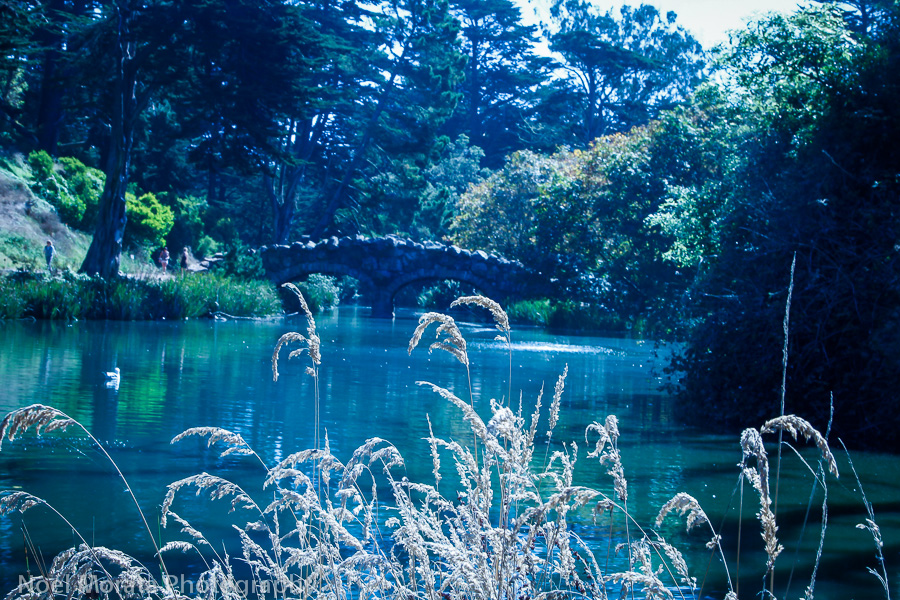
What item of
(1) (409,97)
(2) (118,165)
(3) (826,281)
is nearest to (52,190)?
(2) (118,165)

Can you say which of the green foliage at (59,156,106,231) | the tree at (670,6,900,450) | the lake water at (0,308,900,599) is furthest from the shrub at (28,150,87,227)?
the tree at (670,6,900,450)

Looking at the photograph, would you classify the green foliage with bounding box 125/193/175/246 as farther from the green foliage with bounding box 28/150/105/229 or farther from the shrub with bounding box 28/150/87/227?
the shrub with bounding box 28/150/87/227

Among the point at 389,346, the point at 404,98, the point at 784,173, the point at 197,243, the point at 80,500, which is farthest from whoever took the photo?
the point at 404,98

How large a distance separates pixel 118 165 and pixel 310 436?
64.4 ft

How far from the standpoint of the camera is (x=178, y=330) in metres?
21.4

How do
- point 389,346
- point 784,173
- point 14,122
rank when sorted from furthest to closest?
1. point 14,122
2. point 389,346
3. point 784,173

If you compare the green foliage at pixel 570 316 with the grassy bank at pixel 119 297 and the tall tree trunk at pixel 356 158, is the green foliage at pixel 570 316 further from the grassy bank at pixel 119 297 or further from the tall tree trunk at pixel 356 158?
the tall tree trunk at pixel 356 158

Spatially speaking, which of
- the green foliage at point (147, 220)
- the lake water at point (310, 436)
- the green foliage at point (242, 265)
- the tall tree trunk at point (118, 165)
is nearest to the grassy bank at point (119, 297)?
the tall tree trunk at point (118, 165)

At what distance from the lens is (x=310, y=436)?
8594 mm

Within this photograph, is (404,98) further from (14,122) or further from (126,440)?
(126,440)

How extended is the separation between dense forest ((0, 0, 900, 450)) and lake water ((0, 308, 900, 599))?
1510mm

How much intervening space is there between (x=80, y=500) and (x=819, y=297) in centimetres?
736

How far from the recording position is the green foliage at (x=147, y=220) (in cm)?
3475

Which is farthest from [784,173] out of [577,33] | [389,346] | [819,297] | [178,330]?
[577,33]
